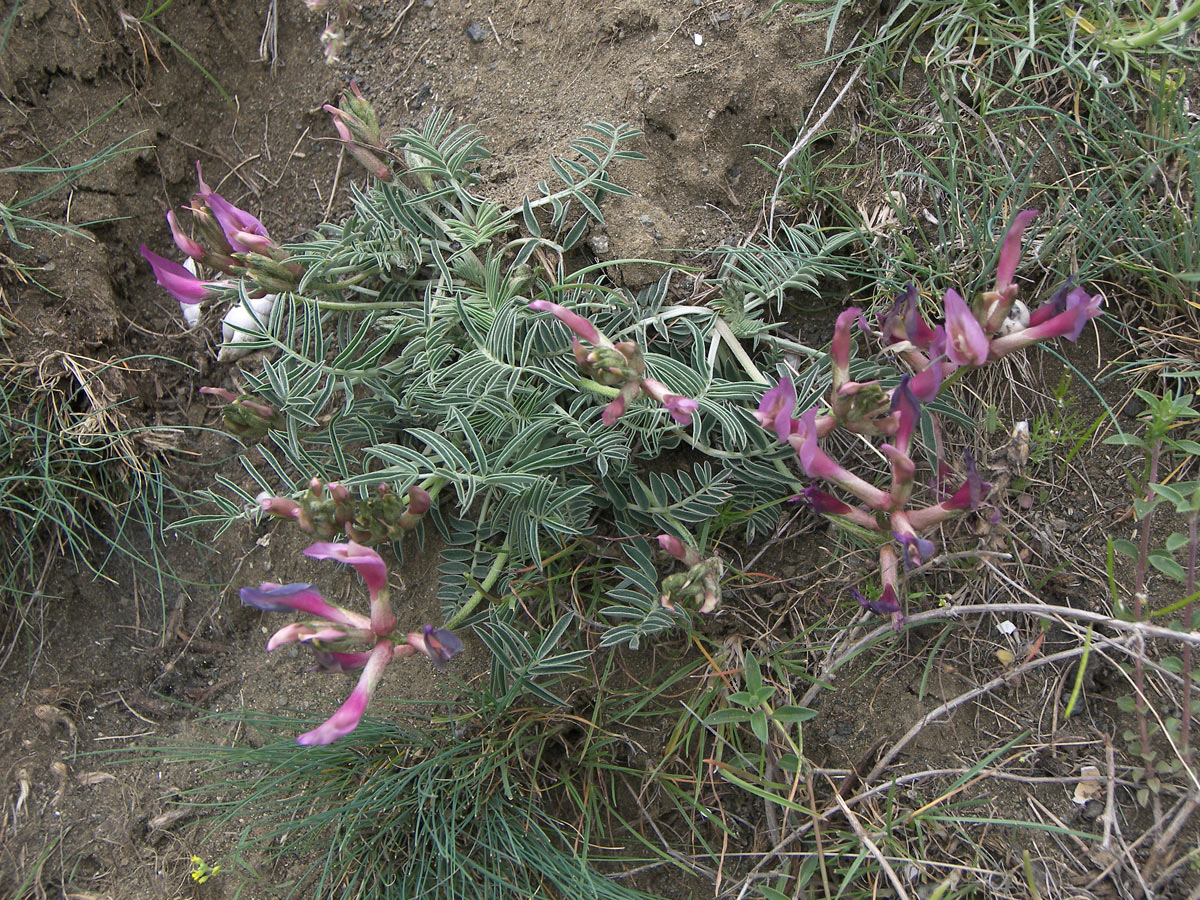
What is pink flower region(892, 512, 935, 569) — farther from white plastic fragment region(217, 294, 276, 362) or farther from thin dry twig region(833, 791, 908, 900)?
white plastic fragment region(217, 294, 276, 362)

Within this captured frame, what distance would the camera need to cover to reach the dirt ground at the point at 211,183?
8.02ft

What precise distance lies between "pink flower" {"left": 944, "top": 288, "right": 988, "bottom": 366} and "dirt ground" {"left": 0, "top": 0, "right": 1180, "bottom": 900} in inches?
31.0

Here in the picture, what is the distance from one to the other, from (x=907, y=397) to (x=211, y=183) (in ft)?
8.35

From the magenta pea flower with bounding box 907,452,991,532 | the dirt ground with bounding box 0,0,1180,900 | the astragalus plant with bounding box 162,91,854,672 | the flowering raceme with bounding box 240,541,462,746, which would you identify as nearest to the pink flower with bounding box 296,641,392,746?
the flowering raceme with bounding box 240,541,462,746

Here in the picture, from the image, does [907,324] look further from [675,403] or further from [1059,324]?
[675,403]

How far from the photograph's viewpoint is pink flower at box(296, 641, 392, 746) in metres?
1.55

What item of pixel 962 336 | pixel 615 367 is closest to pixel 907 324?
pixel 962 336

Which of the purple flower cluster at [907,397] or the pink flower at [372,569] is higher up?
the pink flower at [372,569]

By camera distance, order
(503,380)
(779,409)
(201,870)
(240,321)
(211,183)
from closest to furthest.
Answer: (779,409)
(503,380)
(201,870)
(240,321)
(211,183)

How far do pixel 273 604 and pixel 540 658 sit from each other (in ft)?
2.30

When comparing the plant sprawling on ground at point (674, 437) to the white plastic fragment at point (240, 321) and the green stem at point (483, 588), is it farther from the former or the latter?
the white plastic fragment at point (240, 321)

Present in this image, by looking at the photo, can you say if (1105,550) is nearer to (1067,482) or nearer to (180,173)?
(1067,482)

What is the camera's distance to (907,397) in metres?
1.70


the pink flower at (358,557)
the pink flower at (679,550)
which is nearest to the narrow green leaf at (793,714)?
the pink flower at (679,550)
